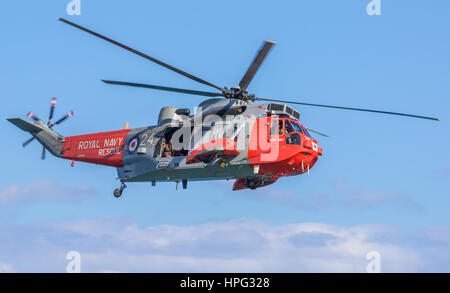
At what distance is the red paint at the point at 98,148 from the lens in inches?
1666

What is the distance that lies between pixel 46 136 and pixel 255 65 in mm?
14873

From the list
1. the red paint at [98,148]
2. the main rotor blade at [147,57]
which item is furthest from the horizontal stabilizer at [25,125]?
the main rotor blade at [147,57]

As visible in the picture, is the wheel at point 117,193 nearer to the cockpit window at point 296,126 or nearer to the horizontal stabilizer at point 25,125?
→ the horizontal stabilizer at point 25,125

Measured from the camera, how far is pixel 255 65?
36781 mm

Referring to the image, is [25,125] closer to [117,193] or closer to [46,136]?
[46,136]

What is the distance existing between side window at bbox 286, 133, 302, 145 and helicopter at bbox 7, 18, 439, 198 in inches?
2.0

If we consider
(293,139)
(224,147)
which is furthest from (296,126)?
(224,147)

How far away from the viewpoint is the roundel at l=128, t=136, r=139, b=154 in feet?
136

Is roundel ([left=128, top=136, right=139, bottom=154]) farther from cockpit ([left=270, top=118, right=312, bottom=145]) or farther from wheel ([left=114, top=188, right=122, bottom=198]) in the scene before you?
cockpit ([left=270, top=118, right=312, bottom=145])
